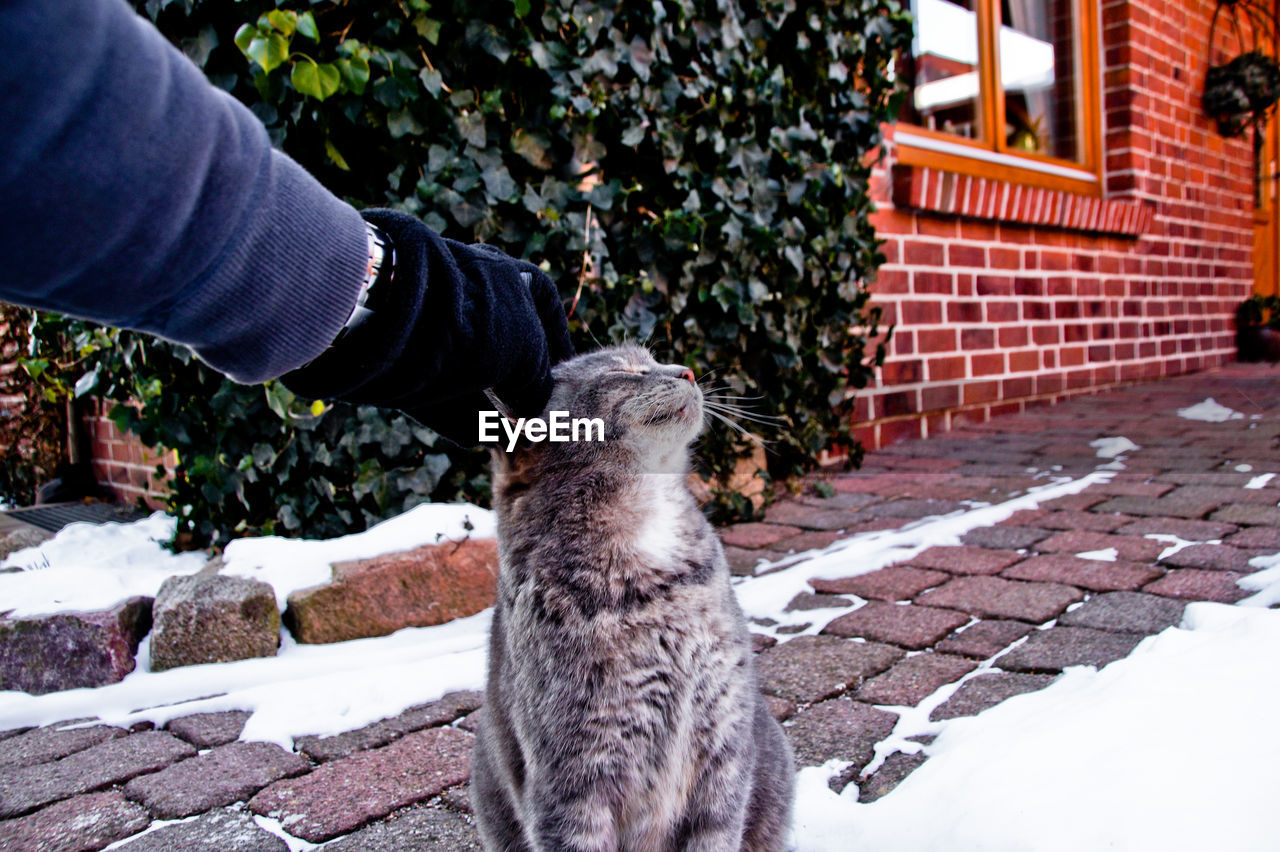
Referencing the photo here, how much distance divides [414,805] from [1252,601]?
7.14 feet

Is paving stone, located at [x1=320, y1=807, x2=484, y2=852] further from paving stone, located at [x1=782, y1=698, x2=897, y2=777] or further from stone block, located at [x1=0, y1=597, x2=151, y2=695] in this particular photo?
stone block, located at [x1=0, y1=597, x2=151, y2=695]

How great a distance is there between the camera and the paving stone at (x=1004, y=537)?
3074mm

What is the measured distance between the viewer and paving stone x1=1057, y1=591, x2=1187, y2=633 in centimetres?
223

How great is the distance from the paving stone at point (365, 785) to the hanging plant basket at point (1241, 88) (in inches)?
347

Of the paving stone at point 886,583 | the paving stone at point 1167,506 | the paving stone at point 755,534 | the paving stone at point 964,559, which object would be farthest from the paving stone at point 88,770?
the paving stone at point 1167,506

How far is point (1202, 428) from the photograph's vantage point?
5.02 metres

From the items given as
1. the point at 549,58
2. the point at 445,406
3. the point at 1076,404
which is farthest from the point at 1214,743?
the point at 1076,404

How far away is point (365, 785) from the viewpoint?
1753 mm

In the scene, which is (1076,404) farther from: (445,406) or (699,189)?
(445,406)

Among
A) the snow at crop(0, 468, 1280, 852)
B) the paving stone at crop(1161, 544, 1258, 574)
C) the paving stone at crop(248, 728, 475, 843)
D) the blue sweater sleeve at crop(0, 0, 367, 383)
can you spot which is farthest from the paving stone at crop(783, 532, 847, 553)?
the blue sweater sleeve at crop(0, 0, 367, 383)

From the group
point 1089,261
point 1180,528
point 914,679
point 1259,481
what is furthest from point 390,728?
point 1089,261

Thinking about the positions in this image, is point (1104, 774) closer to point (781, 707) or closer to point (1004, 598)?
point (781, 707)

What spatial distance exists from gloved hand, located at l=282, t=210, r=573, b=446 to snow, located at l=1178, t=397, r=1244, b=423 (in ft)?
18.1

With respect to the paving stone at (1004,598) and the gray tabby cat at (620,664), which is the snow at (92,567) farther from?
the paving stone at (1004,598)
